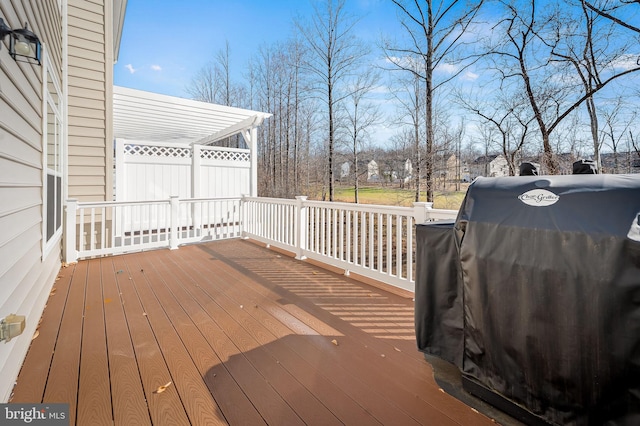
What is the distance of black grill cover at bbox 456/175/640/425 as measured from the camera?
1109 millimetres

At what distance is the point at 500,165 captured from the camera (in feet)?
24.2

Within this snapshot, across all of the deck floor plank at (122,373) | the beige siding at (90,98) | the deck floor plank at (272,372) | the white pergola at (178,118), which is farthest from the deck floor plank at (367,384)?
the white pergola at (178,118)

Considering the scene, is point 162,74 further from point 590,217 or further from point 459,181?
point 590,217

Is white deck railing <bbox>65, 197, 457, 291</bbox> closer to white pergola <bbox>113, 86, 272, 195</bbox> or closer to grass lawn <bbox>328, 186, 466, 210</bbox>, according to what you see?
white pergola <bbox>113, 86, 272, 195</bbox>

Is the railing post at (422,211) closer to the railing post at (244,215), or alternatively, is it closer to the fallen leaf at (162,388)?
the fallen leaf at (162,388)

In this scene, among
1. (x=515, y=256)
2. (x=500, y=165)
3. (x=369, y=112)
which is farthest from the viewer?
(x=369, y=112)

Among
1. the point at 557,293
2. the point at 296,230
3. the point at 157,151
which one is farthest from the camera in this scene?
the point at 157,151

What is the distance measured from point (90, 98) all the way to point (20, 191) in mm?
3570

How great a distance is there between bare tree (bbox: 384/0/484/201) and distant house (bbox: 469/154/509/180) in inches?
48.4

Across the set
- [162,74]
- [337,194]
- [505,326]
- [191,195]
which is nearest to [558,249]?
[505,326]

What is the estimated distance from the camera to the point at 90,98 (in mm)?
4883

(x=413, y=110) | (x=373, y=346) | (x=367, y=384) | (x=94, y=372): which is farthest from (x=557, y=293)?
(x=413, y=110)

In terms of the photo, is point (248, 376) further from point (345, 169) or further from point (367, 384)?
point (345, 169)

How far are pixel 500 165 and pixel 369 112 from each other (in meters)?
4.73
